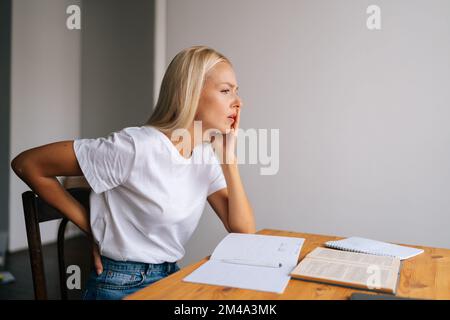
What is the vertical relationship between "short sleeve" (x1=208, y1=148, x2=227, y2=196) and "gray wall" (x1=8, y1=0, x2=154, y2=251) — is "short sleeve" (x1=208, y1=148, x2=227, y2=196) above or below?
below

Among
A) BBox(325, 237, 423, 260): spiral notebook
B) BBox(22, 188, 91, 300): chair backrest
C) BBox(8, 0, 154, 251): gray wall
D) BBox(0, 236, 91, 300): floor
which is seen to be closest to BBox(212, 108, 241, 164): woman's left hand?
BBox(325, 237, 423, 260): spiral notebook

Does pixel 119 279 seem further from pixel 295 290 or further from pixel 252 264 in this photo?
pixel 295 290

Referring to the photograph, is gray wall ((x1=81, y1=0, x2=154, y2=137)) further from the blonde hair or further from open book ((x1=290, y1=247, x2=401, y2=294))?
open book ((x1=290, y1=247, x2=401, y2=294))

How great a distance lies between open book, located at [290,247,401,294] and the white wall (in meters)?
3.14

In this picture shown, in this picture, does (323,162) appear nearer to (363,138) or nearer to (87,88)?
(363,138)

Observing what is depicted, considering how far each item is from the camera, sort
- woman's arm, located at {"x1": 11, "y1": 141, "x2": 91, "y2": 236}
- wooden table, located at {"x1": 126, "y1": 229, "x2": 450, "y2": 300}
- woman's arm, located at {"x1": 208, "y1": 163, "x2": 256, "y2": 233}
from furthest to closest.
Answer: woman's arm, located at {"x1": 208, "y1": 163, "x2": 256, "y2": 233} < woman's arm, located at {"x1": 11, "y1": 141, "x2": 91, "y2": 236} < wooden table, located at {"x1": 126, "y1": 229, "x2": 450, "y2": 300}

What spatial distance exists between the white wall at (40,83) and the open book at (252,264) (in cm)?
295

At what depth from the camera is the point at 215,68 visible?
1.27 meters

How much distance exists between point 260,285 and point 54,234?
352cm

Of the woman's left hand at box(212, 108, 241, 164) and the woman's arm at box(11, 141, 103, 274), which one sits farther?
the woman's left hand at box(212, 108, 241, 164)

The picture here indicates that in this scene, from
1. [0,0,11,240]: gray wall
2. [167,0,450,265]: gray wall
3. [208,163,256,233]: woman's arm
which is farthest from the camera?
[0,0,11,240]: gray wall

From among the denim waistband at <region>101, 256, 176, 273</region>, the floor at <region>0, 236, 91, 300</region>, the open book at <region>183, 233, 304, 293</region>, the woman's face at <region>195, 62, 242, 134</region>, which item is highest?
the woman's face at <region>195, 62, 242, 134</region>

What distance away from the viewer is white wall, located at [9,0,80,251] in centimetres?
345

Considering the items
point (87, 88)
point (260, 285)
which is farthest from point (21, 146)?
point (260, 285)
